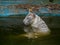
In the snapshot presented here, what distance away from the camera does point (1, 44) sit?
437cm

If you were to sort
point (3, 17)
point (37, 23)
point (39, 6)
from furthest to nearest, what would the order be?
point (39, 6) → point (3, 17) → point (37, 23)

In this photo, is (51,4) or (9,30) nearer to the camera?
(9,30)

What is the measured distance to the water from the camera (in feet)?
14.7

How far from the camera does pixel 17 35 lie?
475 cm

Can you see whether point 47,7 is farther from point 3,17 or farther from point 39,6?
point 3,17

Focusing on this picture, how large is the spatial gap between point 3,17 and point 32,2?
1.16 metres

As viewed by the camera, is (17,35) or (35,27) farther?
(35,27)

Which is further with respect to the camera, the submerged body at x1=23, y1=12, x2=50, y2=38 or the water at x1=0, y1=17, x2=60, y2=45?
the submerged body at x1=23, y1=12, x2=50, y2=38

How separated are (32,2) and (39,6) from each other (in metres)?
0.36

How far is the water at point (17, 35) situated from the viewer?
177 inches

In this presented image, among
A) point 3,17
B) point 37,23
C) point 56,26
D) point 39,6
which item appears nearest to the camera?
point 37,23

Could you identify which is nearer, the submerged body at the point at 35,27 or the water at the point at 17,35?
the water at the point at 17,35

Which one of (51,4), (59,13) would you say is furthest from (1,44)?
(51,4)

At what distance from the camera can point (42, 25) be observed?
4902 mm
